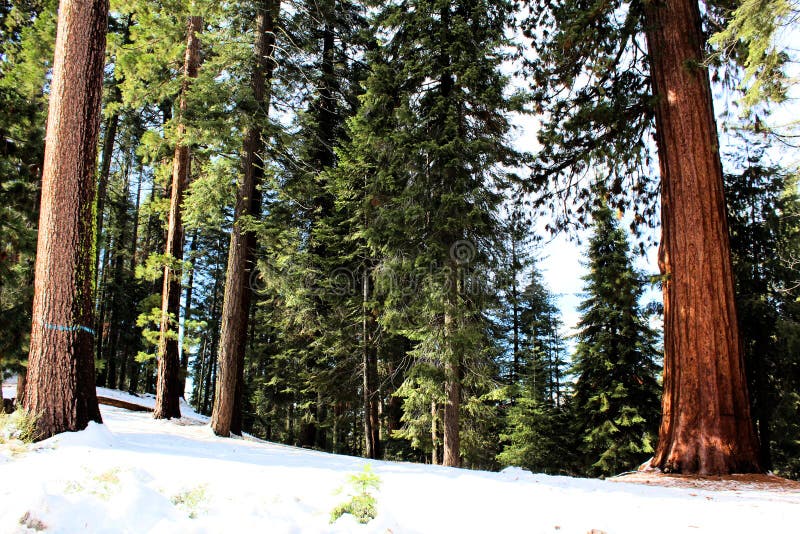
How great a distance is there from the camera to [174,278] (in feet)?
34.8

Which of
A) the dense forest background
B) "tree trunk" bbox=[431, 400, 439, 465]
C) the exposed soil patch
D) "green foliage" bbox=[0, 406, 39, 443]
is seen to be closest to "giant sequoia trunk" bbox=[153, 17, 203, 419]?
the dense forest background

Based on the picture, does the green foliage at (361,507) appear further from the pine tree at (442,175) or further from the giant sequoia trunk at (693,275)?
the pine tree at (442,175)

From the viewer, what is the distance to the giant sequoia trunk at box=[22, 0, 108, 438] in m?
4.98

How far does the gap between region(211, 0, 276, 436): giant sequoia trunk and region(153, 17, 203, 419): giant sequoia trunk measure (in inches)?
56.3

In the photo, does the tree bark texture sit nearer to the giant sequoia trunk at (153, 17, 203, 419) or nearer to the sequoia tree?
the sequoia tree

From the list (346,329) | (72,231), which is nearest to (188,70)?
(72,231)

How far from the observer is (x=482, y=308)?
33.2 ft

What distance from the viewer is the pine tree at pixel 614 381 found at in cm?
1562

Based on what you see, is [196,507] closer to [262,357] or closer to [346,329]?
[346,329]

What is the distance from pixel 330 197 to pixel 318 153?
6.11 ft

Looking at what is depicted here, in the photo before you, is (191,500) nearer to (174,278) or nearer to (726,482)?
(726,482)

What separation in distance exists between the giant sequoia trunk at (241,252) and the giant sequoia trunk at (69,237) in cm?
407

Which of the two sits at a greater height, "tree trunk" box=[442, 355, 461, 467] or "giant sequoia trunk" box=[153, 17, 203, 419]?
"giant sequoia trunk" box=[153, 17, 203, 419]

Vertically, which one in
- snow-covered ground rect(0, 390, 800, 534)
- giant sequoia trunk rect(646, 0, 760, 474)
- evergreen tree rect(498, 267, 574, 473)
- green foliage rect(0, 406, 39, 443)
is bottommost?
evergreen tree rect(498, 267, 574, 473)
